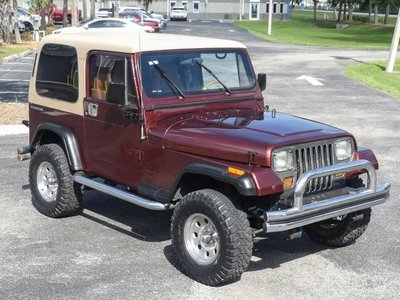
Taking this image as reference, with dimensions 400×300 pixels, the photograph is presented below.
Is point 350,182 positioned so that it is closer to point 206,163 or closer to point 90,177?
point 206,163

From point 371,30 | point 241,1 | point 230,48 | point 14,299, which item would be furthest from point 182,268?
point 241,1

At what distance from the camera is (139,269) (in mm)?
5902

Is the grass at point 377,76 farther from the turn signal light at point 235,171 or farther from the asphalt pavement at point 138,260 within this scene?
the turn signal light at point 235,171

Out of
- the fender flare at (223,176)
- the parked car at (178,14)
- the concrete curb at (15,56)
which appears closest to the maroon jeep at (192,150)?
the fender flare at (223,176)

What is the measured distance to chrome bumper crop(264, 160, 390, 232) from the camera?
5.17 m

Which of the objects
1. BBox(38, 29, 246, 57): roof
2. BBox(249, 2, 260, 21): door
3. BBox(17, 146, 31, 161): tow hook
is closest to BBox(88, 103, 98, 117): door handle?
BBox(38, 29, 246, 57): roof

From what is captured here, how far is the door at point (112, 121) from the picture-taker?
618 centimetres

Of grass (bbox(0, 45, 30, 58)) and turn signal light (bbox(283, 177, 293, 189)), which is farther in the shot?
grass (bbox(0, 45, 30, 58))

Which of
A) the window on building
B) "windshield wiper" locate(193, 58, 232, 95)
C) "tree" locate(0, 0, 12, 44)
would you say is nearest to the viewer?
"windshield wiper" locate(193, 58, 232, 95)

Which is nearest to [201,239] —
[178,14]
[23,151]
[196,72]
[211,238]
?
[211,238]

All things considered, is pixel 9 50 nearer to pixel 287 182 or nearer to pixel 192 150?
pixel 192 150

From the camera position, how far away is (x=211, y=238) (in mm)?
5523

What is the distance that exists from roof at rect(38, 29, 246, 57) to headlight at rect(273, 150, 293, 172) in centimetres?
170

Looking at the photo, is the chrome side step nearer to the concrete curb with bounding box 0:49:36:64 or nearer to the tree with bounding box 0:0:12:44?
the concrete curb with bounding box 0:49:36:64
